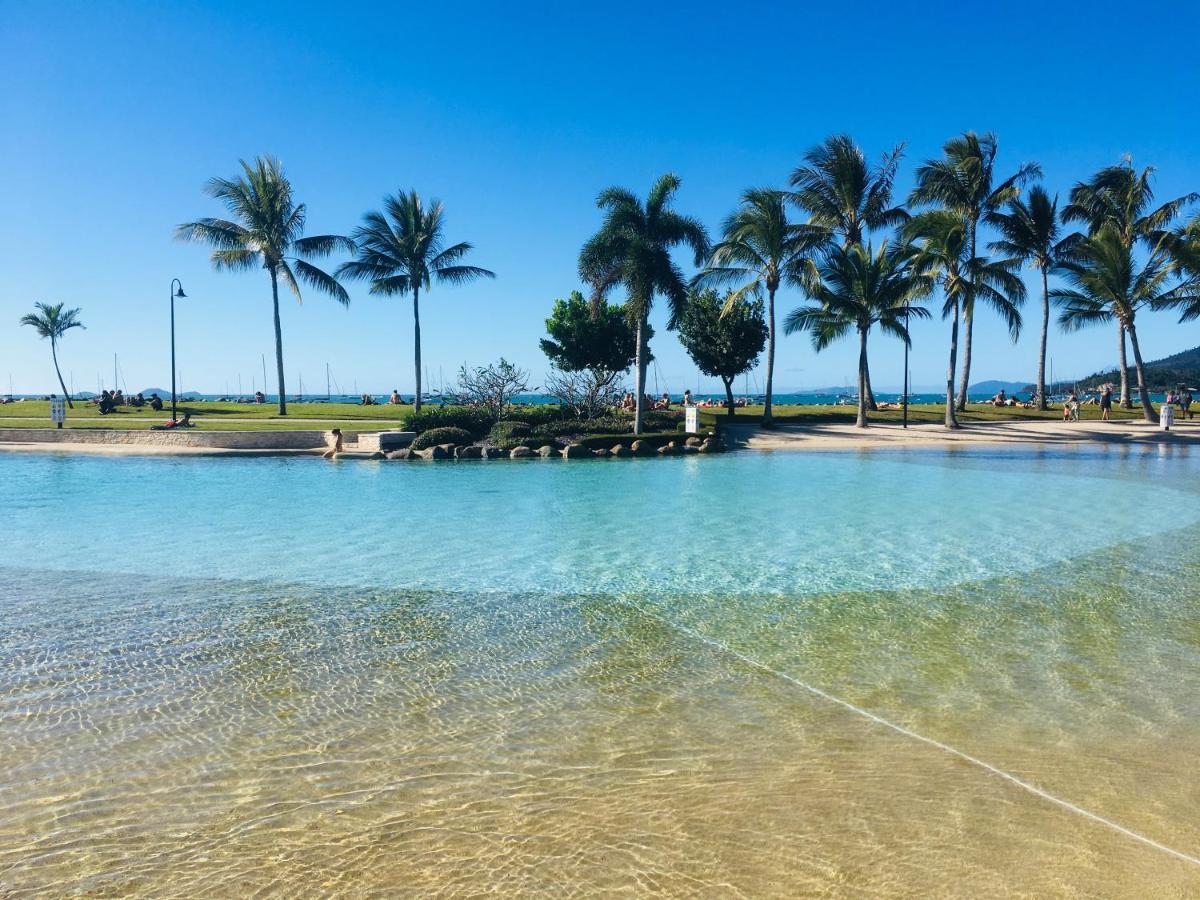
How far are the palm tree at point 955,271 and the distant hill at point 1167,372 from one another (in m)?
60.6

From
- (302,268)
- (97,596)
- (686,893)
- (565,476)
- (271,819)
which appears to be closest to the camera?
(686,893)

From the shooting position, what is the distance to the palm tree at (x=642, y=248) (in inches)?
1224

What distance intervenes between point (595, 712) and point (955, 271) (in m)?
34.8

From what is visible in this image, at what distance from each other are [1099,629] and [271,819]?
6954 millimetres

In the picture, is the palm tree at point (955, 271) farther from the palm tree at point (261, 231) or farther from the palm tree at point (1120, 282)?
→ the palm tree at point (261, 231)

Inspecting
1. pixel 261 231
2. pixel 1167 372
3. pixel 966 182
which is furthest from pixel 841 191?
pixel 1167 372

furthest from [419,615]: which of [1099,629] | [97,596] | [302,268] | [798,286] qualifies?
[302,268]

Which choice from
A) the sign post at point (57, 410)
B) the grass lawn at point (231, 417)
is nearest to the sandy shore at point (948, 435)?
the grass lawn at point (231, 417)

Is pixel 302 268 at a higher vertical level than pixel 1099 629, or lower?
higher

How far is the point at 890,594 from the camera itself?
8.45 m

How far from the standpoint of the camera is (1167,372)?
393 feet

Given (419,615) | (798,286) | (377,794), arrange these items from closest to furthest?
1. (377,794)
2. (419,615)
3. (798,286)

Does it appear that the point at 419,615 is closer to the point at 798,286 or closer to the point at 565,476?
the point at 565,476

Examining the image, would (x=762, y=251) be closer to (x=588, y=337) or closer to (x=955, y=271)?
(x=955, y=271)
